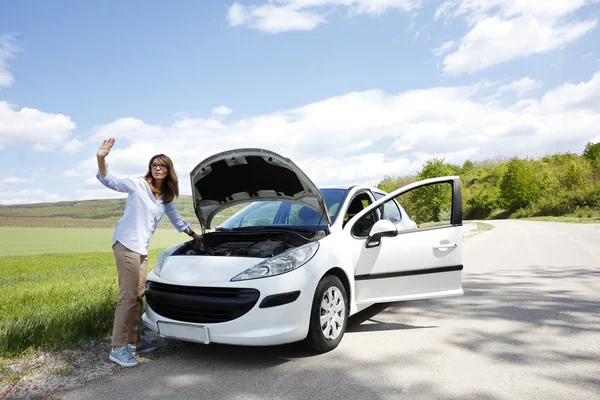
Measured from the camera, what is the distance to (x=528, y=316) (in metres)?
5.27

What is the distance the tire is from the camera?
12.6ft

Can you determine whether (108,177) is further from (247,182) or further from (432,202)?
(432,202)

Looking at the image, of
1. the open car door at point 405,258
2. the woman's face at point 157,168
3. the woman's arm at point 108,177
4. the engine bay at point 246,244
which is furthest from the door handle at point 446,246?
the woman's arm at point 108,177

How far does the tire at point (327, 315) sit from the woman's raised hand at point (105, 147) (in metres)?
2.14

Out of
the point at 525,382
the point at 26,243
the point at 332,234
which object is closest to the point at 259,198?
the point at 332,234

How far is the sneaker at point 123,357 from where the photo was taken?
3.83 m

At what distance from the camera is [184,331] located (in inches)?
149

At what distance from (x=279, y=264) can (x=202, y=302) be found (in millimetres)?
720

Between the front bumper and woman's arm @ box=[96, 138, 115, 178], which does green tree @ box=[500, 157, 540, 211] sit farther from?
woman's arm @ box=[96, 138, 115, 178]

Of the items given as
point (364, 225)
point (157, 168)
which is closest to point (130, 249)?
point (157, 168)

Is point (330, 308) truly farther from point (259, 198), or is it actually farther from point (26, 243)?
point (26, 243)

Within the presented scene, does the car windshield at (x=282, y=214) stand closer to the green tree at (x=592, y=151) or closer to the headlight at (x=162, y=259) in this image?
the headlight at (x=162, y=259)

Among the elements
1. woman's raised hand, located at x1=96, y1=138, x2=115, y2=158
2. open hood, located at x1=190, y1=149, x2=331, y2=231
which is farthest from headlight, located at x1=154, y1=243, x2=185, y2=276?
woman's raised hand, located at x1=96, y1=138, x2=115, y2=158

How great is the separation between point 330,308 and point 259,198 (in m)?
1.77
